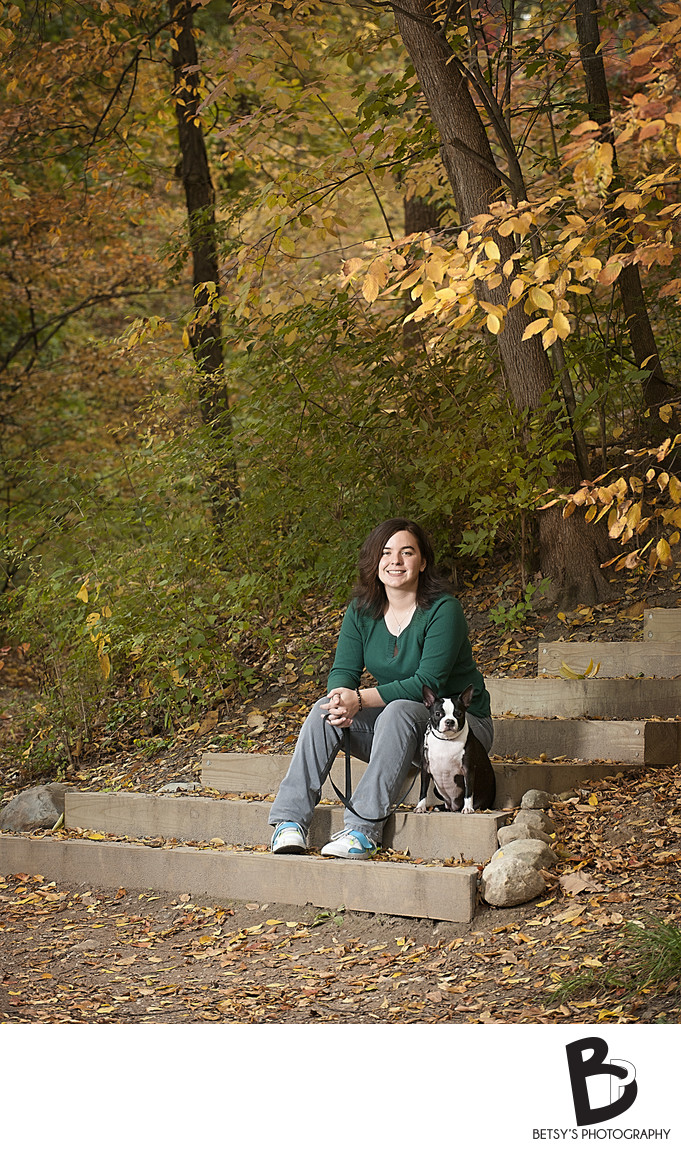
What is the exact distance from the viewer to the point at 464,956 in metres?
3.08

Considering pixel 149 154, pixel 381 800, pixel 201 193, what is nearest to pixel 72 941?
pixel 381 800

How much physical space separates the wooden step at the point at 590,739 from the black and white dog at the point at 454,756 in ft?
2.03

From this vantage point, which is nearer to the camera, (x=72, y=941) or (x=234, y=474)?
(x=72, y=941)

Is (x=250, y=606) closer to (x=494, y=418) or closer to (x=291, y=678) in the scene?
(x=291, y=678)

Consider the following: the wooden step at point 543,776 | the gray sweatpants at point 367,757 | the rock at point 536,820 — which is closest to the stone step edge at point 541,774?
the wooden step at point 543,776

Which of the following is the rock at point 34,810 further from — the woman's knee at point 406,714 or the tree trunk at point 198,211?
the tree trunk at point 198,211

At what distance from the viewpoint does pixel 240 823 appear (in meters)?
4.17

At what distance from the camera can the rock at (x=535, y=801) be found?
366 centimetres

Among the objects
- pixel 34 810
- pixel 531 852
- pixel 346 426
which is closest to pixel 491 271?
pixel 531 852

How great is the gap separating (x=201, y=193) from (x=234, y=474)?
118 inches

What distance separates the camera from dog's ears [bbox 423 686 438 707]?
3.60 meters

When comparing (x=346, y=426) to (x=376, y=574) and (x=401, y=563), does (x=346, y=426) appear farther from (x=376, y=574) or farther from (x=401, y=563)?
(x=401, y=563)

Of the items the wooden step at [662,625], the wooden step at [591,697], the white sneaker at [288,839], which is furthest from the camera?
the wooden step at [662,625]

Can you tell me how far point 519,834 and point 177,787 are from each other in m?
1.95
